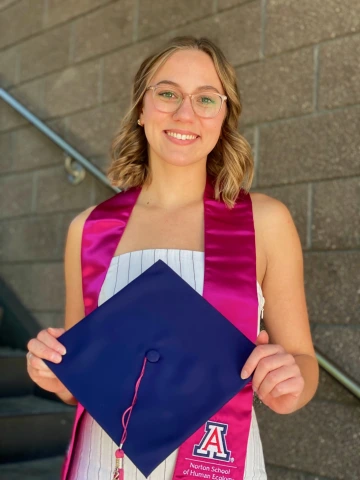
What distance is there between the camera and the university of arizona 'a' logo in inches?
51.5

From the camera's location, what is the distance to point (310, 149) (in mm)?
2344

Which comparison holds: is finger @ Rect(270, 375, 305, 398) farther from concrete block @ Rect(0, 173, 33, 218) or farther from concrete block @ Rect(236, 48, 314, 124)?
concrete block @ Rect(0, 173, 33, 218)

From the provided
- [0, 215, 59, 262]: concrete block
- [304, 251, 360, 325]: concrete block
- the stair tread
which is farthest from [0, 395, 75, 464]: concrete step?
[304, 251, 360, 325]: concrete block

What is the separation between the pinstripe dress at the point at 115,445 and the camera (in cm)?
132

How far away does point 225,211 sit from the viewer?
153cm

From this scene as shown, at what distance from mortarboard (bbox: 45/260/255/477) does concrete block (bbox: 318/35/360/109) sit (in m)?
1.28

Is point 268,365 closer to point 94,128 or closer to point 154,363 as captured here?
point 154,363

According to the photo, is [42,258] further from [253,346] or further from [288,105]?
[253,346]

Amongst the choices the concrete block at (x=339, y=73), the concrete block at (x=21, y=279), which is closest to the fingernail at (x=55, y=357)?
the concrete block at (x=339, y=73)

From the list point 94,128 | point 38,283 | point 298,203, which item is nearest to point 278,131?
point 298,203

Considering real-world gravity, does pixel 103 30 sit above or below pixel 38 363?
above

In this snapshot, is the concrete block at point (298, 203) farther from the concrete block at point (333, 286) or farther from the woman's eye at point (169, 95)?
the woman's eye at point (169, 95)

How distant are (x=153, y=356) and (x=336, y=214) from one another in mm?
1217

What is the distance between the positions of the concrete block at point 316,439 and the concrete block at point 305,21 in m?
1.23
